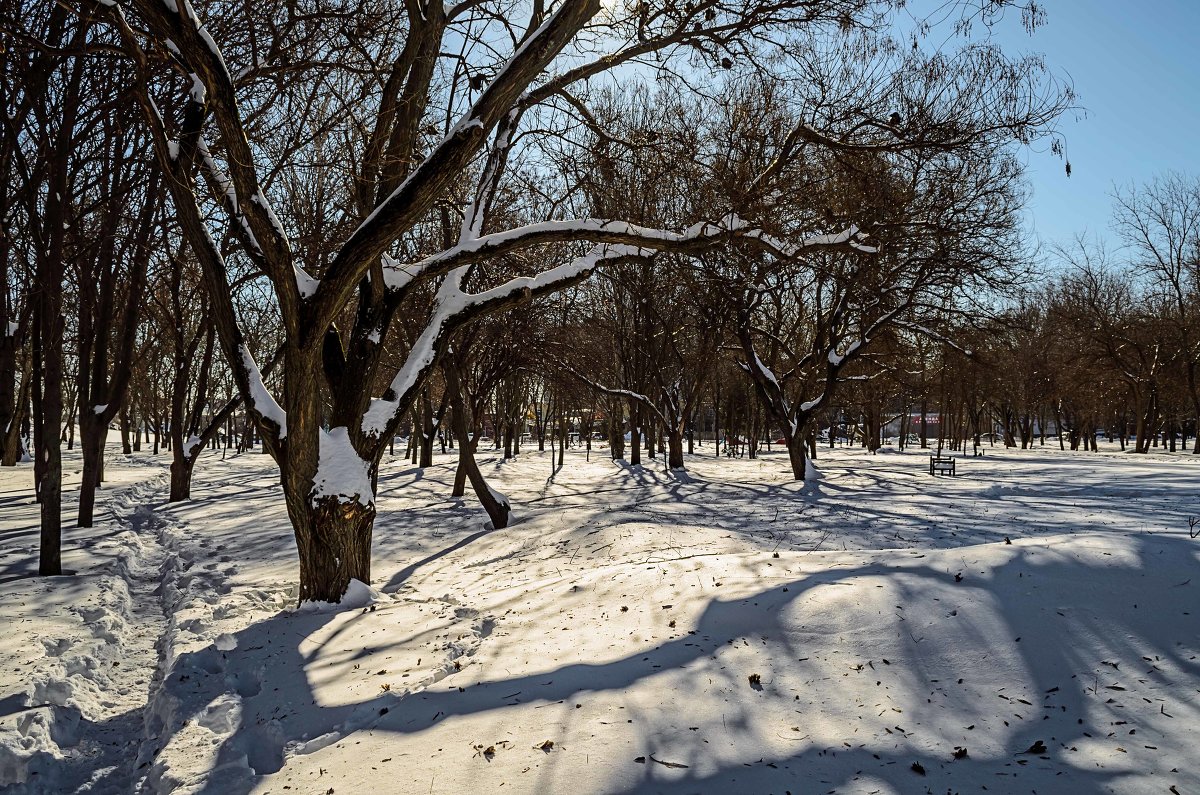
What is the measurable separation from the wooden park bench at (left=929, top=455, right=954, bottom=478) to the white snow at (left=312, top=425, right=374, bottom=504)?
19.5 metres

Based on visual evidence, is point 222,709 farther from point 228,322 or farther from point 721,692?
point 228,322

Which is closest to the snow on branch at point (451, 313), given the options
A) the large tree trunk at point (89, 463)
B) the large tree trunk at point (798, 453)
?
the large tree trunk at point (89, 463)

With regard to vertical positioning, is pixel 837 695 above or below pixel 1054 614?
below

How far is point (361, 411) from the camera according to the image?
22.6 ft

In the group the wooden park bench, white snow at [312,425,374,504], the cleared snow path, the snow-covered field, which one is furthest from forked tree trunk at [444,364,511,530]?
the wooden park bench

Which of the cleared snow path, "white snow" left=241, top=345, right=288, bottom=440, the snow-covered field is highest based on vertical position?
"white snow" left=241, top=345, right=288, bottom=440

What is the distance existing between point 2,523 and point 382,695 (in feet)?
40.0

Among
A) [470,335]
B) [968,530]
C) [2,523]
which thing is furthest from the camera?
[470,335]

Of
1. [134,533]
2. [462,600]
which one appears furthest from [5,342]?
[462,600]

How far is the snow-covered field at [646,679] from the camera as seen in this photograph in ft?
10.6

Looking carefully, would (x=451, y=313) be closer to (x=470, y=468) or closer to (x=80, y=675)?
(x=80, y=675)

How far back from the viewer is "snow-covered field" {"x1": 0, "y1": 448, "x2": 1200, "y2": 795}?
3.22 m

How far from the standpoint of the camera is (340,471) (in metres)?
6.46

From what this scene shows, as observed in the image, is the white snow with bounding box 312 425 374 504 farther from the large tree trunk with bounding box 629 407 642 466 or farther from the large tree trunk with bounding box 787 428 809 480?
the large tree trunk with bounding box 629 407 642 466
